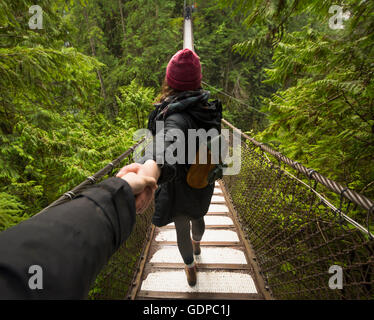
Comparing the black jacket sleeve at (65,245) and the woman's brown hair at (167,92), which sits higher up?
the woman's brown hair at (167,92)

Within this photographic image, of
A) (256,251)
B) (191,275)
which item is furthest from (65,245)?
(256,251)

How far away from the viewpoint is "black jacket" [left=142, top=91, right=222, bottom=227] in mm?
812

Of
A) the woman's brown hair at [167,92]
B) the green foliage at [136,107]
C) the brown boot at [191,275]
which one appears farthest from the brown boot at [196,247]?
the green foliage at [136,107]

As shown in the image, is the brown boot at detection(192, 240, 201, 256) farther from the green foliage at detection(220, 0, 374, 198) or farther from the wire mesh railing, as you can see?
the green foliage at detection(220, 0, 374, 198)

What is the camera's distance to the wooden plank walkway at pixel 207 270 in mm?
1475

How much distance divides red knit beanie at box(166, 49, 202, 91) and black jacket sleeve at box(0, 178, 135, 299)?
2.48 feet

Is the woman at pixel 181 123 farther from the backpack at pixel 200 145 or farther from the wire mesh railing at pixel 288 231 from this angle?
the wire mesh railing at pixel 288 231

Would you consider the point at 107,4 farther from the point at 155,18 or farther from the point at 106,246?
the point at 106,246

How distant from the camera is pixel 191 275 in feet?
4.83

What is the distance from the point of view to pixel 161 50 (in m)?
8.64

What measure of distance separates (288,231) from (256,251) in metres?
0.36

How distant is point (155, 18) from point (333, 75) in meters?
10.1

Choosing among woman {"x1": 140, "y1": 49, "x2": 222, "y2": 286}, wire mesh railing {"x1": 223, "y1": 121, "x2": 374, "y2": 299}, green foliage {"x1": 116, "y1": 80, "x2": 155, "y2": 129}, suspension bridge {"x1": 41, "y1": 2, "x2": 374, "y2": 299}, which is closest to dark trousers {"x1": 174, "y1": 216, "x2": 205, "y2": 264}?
woman {"x1": 140, "y1": 49, "x2": 222, "y2": 286}

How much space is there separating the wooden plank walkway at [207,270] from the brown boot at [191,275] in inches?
2.1
